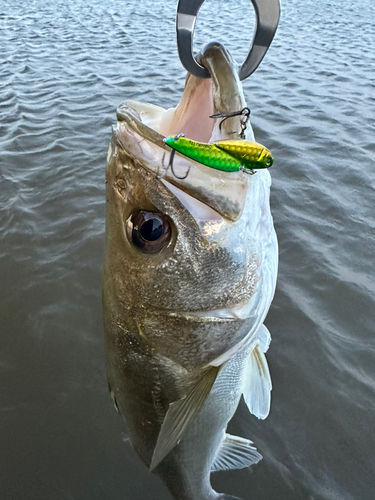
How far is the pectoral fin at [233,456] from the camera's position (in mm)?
2078

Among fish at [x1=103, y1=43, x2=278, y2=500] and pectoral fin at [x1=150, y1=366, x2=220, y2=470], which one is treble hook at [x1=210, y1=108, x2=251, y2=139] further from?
pectoral fin at [x1=150, y1=366, x2=220, y2=470]

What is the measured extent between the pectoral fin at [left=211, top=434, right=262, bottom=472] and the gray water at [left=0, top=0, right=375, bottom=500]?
31cm

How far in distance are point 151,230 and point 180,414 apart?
0.74m

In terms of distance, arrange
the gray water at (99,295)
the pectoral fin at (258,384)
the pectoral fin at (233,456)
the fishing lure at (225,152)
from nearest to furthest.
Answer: the fishing lure at (225,152)
the pectoral fin at (258,384)
the pectoral fin at (233,456)
the gray water at (99,295)

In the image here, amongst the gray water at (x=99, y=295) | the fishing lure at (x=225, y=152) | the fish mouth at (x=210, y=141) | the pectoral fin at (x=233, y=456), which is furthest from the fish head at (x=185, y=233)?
the gray water at (x=99, y=295)

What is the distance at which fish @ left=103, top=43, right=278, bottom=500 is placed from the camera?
122 centimetres

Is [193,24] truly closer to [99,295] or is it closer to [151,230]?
[151,230]

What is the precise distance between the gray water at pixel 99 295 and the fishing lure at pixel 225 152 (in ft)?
6.57

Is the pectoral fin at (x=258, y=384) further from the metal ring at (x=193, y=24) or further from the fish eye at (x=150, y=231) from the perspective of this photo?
the metal ring at (x=193, y=24)

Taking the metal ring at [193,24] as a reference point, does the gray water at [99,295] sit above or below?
below

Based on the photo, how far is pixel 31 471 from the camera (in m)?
2.39

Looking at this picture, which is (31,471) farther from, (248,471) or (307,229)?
(307,229)

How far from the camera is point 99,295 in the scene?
3377mm

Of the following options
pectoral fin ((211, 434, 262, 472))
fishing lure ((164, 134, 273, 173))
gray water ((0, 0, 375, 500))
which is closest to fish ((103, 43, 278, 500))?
fishing lure ((164, 134, 273, 173))
